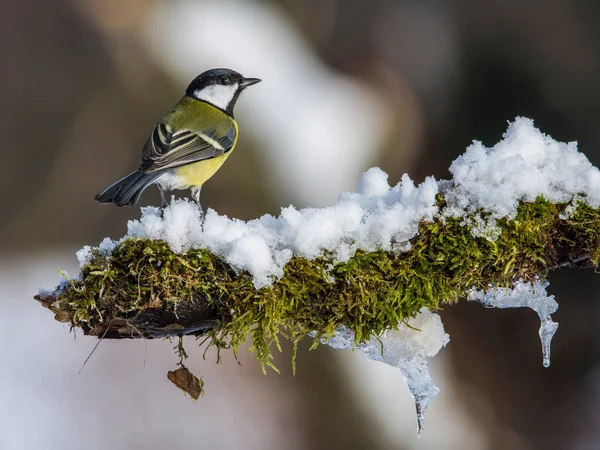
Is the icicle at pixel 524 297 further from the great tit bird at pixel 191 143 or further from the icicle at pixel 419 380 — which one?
the great tit bird at pixel 191 143

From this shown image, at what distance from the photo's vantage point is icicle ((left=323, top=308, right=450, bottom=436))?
2.12 metres

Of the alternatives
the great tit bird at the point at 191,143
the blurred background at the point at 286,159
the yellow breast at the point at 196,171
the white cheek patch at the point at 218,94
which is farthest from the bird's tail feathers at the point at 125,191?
the blurred background at the point at 286,159

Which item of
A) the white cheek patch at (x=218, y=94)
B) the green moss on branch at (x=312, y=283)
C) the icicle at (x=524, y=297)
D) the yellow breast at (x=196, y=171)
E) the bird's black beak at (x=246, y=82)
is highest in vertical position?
the bird's black beak at (x=246, y=82)

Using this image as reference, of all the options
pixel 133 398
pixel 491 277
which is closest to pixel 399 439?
pixel 133 398

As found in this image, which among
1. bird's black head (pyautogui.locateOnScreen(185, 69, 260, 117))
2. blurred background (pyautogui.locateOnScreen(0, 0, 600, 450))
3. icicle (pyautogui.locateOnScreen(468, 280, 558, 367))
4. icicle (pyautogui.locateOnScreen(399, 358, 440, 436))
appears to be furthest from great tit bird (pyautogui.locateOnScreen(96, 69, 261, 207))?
blurred background (pyautogui.locateOnScreen(0, 0, 600, 450))

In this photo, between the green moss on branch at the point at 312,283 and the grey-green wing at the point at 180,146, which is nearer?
the green moss on branch at the point at 312,283

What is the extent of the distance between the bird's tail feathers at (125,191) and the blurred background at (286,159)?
92.2 inches

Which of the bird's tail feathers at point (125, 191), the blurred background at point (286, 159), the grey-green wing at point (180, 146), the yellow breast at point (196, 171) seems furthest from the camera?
the blurred background at point (286, 159)

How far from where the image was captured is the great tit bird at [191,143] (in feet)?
8.94

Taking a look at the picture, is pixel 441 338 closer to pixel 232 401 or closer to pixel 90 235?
pixel 232 401

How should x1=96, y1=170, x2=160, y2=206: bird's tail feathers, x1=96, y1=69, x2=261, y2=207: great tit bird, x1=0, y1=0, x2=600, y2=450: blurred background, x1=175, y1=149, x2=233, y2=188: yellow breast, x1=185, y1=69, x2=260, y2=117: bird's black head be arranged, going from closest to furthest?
x1=96, y1=170, x2=160, y2=206: bird's tail feathers < x1=96, y1=69, x2=261, y2=207: great tit bird < x1=175, y1=149, x2=233, y2=188: yellow breast < x1=185, y1=69, x2=260, y2=117: bird's black head < x1=0, y1=0, x2=600, y2=450: blurred background

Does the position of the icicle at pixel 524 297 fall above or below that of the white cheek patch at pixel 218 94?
below

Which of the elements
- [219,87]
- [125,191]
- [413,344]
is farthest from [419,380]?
[219,87]

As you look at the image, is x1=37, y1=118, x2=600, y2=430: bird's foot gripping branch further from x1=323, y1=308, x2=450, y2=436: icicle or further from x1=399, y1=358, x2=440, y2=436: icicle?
x1=399, y1=358, x2=440, y2=436: icicle
